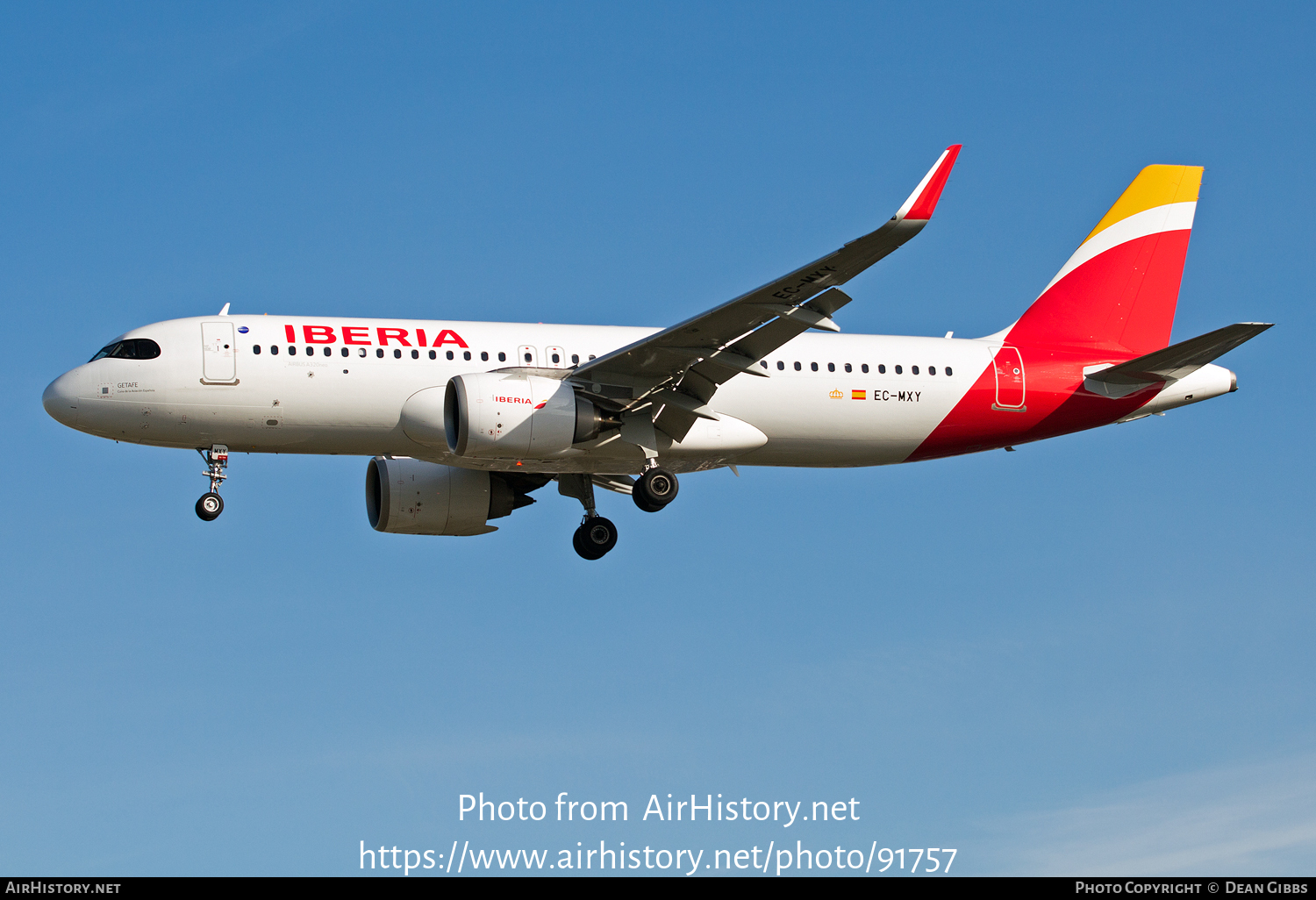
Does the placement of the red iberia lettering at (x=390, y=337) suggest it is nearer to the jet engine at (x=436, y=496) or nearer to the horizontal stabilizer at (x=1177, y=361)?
the jet engine at (x=436, y=496)

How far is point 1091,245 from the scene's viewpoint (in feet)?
121

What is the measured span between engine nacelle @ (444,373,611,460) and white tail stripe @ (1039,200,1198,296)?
12.8 meters

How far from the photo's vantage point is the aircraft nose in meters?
30.7

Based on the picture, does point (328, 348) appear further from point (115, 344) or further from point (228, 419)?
point (115, 344)

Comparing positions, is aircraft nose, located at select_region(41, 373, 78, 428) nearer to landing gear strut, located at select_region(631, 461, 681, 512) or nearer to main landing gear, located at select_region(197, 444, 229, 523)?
main landing gear, located at select_region(197, 444, 229, 523)

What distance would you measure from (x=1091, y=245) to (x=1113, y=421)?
4503 mm

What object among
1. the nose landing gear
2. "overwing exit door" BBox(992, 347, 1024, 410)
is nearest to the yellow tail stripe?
"overwing exit door" BBox(992, 347, 1024, 410)

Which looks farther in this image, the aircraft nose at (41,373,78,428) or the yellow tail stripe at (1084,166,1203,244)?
the yellow tail stripe at (1084,166,1203,244)

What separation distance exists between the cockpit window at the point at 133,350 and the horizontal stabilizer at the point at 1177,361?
1875 cm

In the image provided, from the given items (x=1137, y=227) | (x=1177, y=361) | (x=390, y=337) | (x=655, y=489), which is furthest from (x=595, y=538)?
(x=1137, y=227)

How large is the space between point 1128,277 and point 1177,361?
3801mm

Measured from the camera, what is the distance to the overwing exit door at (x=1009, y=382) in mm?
33750

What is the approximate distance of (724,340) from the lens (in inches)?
1163

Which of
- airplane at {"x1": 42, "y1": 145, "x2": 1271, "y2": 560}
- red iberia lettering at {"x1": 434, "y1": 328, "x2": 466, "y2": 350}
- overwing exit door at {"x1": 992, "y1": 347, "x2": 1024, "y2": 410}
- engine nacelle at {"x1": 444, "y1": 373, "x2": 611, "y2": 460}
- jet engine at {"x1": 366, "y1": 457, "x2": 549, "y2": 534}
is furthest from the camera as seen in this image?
jet engine at {"x1": 366, "y1": 457, "x2": 549, "y2": 534}
